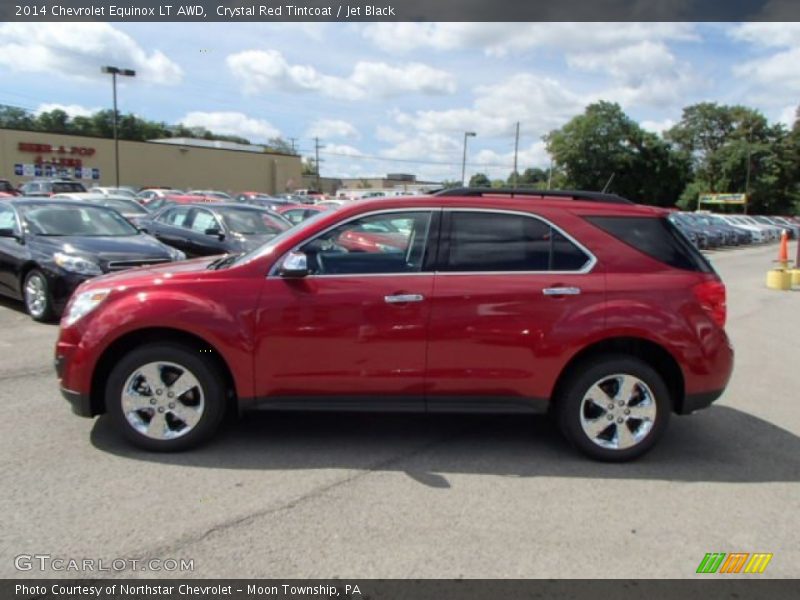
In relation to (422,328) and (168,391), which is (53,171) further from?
(422,328)

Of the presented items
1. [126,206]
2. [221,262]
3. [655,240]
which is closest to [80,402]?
[221,262]

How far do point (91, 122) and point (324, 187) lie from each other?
120 ft

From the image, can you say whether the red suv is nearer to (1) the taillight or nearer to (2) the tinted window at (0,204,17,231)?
(1) the taillight

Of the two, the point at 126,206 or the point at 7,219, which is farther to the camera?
the point at 126,206

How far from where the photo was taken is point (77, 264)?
7699 mm

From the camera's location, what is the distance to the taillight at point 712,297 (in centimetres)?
409

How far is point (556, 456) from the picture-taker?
4250 millimetres

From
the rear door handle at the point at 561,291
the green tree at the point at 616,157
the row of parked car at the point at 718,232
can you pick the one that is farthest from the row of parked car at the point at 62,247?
the green tree at the point at 616,157

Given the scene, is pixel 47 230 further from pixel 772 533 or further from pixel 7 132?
pixel 7 132

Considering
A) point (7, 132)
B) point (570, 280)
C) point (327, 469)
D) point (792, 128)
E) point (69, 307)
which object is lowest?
point (327, 469)

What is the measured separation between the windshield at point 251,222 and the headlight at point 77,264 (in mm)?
3313

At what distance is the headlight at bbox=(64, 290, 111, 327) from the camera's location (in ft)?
13.3

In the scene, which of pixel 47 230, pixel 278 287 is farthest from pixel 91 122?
pixel 278 287

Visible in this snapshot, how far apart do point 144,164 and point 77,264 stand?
169ft
